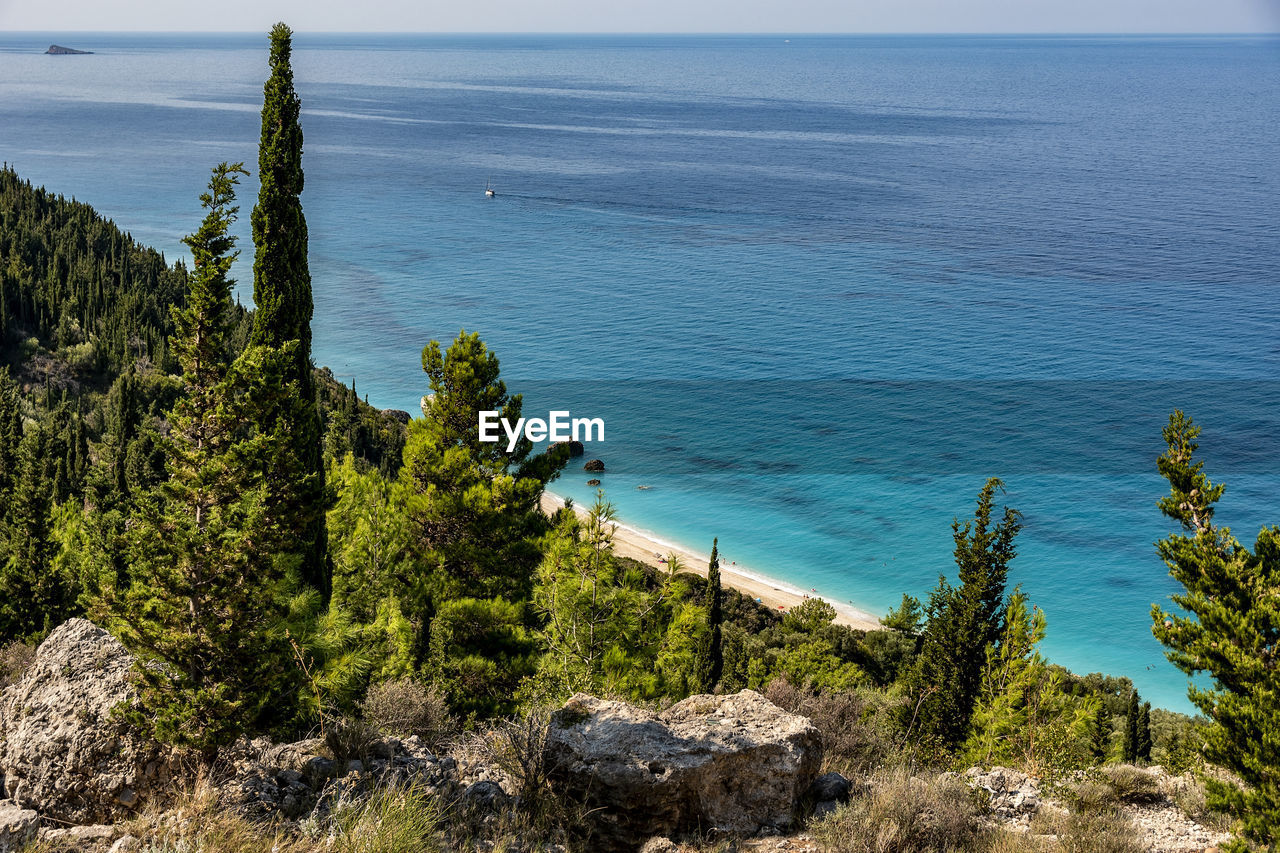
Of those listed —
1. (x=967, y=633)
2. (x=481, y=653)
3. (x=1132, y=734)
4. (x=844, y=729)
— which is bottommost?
(x=1132, y=734)

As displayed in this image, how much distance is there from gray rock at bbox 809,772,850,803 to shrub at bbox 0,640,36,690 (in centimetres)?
967

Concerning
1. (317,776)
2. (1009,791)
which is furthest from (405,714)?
(1009,791)

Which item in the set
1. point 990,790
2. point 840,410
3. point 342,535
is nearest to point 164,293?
point 840,410

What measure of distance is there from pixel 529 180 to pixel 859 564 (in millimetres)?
93482

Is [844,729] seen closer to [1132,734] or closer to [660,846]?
[660,846]

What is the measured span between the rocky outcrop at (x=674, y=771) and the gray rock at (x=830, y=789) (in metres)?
0.20

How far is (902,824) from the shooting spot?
852 cm

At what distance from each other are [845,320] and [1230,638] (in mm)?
67497

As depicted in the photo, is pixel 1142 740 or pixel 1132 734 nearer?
pixel 1132 734

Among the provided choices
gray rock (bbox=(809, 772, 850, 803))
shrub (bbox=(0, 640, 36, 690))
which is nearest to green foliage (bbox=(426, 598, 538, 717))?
shrub (bbox=(0, 640, 36, 690))

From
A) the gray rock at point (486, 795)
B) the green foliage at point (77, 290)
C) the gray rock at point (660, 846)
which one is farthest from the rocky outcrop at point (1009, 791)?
the green foliage at point (77, 290)

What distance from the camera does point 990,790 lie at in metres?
9.91

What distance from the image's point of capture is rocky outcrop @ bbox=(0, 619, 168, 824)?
8.47 meters

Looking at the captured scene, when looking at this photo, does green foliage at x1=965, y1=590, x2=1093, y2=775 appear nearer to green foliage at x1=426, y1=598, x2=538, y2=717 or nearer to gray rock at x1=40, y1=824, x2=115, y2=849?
green foliage at x1=426, y1=598, x2=538, y2=717
